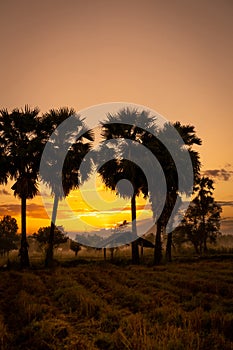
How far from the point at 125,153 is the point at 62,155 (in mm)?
6070

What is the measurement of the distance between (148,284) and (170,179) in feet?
58.2

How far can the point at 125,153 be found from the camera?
112 feet

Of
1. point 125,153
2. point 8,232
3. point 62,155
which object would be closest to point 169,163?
point 125,153

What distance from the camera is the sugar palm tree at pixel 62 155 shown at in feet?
104

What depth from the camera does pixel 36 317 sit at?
1033 centimetres

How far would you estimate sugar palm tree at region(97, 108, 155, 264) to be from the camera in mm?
33594

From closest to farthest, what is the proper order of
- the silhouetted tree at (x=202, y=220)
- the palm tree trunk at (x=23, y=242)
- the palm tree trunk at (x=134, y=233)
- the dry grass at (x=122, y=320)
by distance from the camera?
the dry grass at (x=122, y=320) → the palm tree trunk at (x=23, y=242) → the palm tree trunk at (x=134, y=233) → the silhouetted tree at (x=202, y=220)

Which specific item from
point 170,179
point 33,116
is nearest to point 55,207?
point 33,116

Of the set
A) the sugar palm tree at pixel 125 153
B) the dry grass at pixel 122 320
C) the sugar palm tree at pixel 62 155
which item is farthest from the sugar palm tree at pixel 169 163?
the dry grass at pixel 122 320

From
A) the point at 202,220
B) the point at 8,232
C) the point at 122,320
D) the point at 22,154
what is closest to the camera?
the point at 122,320

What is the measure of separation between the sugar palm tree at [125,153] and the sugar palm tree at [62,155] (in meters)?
2.03

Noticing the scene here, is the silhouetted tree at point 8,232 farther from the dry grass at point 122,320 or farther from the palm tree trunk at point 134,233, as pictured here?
the dry grass at point 122,320

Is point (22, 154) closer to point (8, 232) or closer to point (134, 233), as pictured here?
point (134, 233)

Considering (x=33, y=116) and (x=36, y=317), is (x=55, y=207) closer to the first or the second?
(x=33, y=116)
